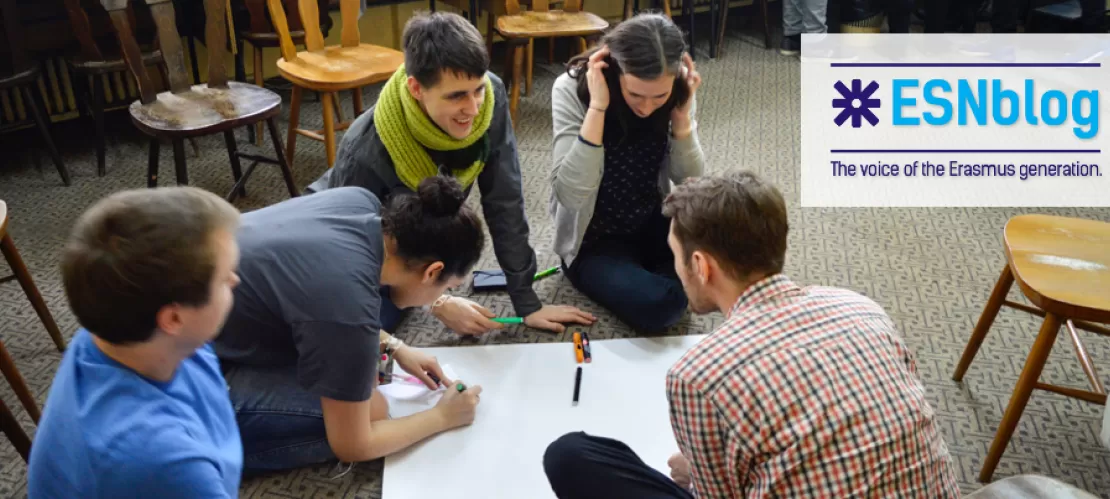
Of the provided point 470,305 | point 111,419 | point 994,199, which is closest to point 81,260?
point 111,419

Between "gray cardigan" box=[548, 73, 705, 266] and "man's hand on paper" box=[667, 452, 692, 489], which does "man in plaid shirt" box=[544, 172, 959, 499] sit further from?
"gray cardigan" box=[548, 73, 705, 266]

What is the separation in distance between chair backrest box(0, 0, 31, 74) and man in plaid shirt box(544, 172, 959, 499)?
2566mm

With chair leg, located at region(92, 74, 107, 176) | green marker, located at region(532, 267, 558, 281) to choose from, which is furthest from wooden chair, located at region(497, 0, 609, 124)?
chair leg, located at region(92, 74, 107, 176)

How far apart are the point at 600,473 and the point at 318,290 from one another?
520 millimetres

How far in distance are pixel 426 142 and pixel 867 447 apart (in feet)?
3.80

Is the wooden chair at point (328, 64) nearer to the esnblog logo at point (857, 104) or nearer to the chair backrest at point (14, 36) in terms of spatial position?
the chair backrest at point (14, 36)

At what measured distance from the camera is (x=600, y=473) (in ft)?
4.30

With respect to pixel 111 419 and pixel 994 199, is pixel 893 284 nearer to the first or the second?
pixel 994 199

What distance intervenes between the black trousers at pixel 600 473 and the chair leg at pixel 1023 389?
73 cm

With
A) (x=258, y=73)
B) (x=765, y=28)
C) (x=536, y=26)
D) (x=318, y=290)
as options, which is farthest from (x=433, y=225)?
(x=765, y=28)

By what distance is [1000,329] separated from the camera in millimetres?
2156

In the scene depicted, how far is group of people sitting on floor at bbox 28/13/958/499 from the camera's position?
37.9 inches

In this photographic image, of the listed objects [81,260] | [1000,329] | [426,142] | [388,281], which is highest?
[81,260]

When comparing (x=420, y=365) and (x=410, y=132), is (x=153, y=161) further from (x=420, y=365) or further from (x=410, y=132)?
(x=420, y=365)
